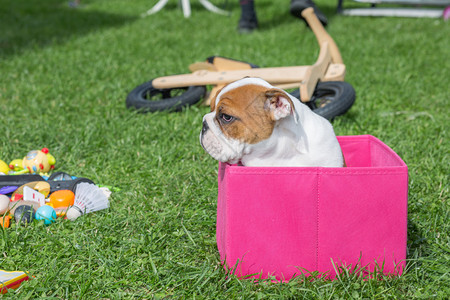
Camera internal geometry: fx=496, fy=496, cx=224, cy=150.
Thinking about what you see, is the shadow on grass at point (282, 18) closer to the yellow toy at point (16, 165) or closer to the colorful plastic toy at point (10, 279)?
the yellow toy at point (16, 165)

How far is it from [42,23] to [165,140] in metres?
5.70

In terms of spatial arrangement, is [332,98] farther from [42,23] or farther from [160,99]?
[42,23]

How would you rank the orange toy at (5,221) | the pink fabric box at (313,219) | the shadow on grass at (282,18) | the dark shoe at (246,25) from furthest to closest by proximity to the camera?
the shadow on grass at (282,18)
the dark shoe at (246,25)
the orange toy at (5,221)
the pink fabric box at (313,219)

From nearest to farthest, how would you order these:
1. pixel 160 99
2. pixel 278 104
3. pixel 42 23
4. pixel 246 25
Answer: pixel 278 104 < pixel 160 99 < pixel 246 25 < pixel 42 23

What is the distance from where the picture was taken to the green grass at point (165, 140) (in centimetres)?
205

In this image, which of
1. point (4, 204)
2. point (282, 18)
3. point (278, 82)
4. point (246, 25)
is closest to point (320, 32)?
point (278, 82)

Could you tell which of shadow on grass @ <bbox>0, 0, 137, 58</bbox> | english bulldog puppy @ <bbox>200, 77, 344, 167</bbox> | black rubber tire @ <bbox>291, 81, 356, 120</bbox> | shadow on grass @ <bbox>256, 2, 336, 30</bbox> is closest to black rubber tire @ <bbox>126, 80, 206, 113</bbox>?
black rubber tire @ <bbox>291, 81, 356, 120</bbox>

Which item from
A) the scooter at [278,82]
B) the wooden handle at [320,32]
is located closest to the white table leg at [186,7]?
the scooter at [278,82]

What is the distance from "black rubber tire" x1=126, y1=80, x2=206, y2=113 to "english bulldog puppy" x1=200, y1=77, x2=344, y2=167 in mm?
1916

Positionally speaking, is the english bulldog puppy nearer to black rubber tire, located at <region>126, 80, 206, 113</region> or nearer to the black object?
the black object

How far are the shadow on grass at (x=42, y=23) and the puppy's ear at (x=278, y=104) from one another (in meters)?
5.13

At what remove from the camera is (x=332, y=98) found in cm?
364

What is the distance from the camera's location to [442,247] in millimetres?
2223

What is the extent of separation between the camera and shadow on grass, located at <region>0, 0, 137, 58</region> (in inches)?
270
